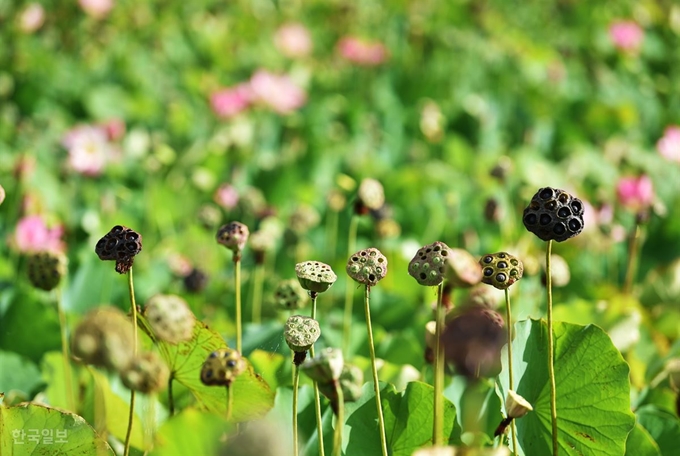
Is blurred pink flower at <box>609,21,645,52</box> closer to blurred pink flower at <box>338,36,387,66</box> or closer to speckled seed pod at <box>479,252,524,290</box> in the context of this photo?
blurred pink flower at <box>338,36,387,66</box>

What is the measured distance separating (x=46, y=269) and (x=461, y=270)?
0.41 metres

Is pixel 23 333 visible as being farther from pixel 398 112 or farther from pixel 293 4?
pixel 293 4

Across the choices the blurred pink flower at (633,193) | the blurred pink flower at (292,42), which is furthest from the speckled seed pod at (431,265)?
the blurred pink flower at (292,42)

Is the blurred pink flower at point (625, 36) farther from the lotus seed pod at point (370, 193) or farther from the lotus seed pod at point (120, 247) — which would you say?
the lotus seed pod at point (120, 247)

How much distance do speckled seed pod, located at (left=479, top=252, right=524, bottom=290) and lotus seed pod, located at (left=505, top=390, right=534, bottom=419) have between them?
2.8 inches

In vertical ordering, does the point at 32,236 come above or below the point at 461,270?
below

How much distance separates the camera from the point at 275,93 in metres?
2.09

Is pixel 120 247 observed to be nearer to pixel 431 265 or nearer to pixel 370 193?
pixel 431 265

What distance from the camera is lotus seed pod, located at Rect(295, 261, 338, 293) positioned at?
1.96 ft

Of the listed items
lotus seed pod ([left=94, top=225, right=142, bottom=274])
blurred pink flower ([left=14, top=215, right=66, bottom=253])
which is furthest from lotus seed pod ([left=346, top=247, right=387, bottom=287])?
blurred pink flower ([left=14, top=215, right=66, bottom=253])

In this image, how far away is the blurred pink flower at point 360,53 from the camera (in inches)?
98.6

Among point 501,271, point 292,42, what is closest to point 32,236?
point 501,271

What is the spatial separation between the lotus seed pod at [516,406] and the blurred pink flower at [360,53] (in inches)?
79.6

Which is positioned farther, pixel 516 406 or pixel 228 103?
pixel 228 103
